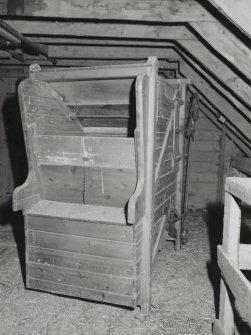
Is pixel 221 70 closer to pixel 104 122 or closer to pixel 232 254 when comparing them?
pixel 104 122

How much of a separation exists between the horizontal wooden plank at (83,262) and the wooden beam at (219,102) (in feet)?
9.13

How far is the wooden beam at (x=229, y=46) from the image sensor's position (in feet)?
8.59

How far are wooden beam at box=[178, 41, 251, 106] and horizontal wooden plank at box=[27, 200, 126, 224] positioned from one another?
170 centimetres

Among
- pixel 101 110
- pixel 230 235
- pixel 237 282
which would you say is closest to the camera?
pixel 237 282

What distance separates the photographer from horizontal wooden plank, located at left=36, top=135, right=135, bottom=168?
112 inches

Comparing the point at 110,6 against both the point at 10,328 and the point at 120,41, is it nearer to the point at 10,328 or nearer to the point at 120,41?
the point at 120,41

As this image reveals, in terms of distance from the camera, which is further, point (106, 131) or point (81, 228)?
point (106, 131)

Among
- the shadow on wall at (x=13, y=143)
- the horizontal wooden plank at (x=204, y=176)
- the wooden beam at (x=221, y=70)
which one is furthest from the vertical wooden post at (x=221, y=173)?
the shadow on wall at (x=13, y=143)

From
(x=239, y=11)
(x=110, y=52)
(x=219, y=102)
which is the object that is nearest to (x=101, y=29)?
(x=110, y=52)

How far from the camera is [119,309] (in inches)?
124

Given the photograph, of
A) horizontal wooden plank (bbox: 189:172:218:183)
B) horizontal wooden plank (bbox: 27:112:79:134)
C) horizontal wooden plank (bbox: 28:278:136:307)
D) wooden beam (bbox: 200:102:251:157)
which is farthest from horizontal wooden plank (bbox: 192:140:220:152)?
horizontal wooden plank (bbox: 28:278:136:307)

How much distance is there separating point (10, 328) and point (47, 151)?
1.62 meters

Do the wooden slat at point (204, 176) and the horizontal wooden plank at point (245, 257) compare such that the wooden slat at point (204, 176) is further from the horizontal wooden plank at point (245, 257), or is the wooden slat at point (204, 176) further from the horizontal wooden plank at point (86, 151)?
the horizontal wooden plank at point (245, 257)

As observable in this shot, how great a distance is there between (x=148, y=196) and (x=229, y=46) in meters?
1.45
